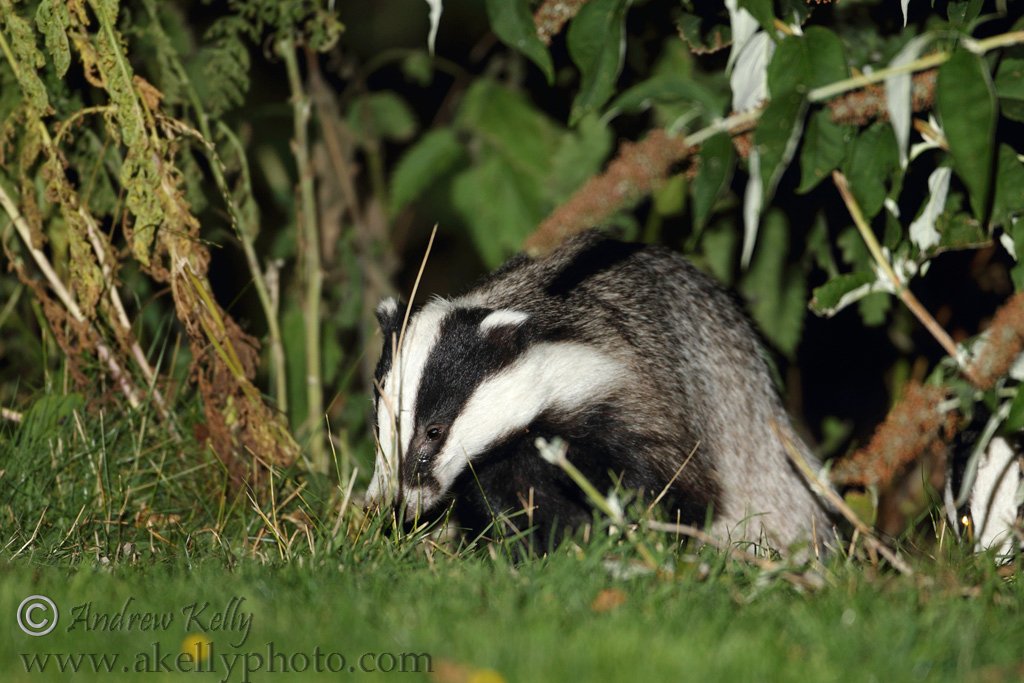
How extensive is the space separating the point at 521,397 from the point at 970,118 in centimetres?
173

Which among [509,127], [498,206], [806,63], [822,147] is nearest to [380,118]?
[509,127]

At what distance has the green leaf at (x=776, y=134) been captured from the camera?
303 cm

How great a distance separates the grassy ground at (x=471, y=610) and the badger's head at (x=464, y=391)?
26cm

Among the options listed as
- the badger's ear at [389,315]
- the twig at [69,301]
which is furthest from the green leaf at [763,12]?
the twig at [69,301]

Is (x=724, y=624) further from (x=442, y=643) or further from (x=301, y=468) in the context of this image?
(x=301, y=468)

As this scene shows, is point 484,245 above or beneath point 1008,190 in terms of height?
beneath

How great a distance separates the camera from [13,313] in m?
5.47

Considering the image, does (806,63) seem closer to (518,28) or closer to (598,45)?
(598,45)

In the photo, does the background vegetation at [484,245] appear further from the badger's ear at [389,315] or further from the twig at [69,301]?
the badger's ear at [389,315]

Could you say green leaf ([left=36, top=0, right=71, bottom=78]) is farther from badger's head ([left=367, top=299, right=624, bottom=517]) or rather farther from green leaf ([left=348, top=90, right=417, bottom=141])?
green leaf ([left=348, top=90, right=417, bottom=141])

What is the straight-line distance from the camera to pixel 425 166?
5504 mm

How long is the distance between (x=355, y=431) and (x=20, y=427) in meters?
1.87

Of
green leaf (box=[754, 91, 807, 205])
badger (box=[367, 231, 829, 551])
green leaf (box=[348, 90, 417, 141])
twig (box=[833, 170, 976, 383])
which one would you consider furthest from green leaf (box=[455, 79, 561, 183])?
green leaf (box=[754, 91, 807, 205])

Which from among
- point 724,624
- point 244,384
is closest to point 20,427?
point 244,384
